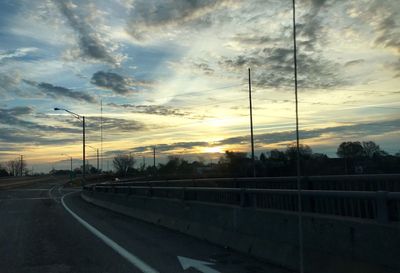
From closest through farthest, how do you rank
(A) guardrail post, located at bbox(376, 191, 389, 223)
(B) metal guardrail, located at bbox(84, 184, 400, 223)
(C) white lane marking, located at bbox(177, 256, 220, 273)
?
(A) guardrail post, located at bbox(376, 191, 389, 223), (B) metal guardrail, located at bbox(84, 184, 400, 223), (C) white lane marking, located at bbox(177, 256, 220, 273)

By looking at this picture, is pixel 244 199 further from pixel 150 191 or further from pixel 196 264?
pixel 150 191

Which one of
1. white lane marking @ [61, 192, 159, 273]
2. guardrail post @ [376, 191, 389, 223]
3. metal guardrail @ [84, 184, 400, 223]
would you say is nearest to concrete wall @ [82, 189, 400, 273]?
guardrail post @ [376, 191, 389, 223]

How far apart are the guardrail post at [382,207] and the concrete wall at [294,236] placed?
10 centimetres

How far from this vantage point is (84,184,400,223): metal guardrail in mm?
6145

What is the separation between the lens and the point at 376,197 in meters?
6.09

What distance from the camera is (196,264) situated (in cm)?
881

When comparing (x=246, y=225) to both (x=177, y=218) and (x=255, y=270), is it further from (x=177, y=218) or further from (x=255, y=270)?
(x=177, y=218)

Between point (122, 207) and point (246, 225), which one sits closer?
point (246, 225)

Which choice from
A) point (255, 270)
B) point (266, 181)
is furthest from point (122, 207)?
point (255, 270)

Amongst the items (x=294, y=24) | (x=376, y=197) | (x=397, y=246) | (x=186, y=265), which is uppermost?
(x=294, y=24)

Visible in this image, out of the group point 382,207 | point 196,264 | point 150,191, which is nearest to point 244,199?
point 196,264

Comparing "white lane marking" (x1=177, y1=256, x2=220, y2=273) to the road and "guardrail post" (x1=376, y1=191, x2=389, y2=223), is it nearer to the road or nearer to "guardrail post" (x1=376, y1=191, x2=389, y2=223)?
the road

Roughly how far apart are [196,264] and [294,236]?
188cm

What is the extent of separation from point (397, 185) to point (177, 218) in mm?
6344
